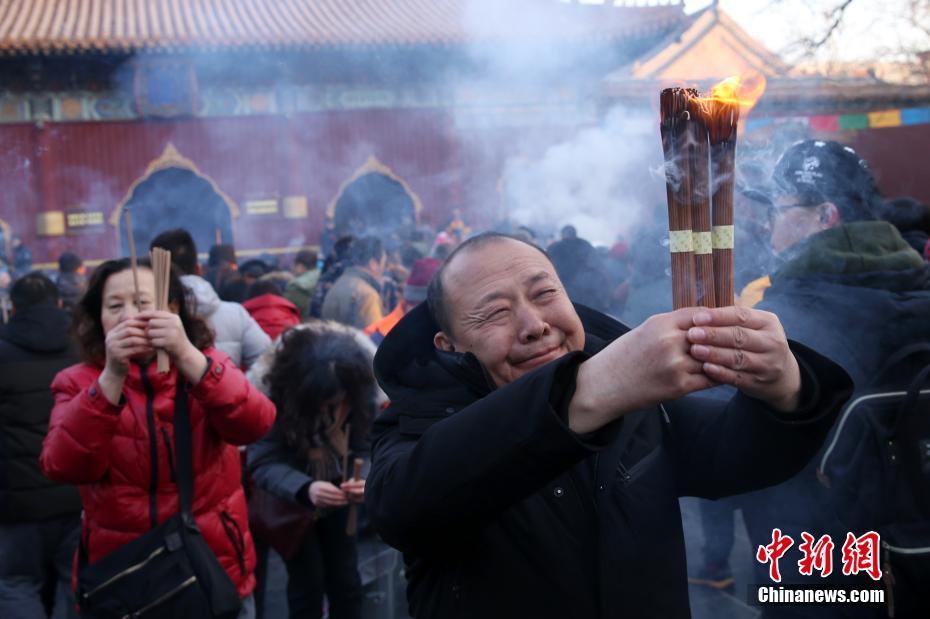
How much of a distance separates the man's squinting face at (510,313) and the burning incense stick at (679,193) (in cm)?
35

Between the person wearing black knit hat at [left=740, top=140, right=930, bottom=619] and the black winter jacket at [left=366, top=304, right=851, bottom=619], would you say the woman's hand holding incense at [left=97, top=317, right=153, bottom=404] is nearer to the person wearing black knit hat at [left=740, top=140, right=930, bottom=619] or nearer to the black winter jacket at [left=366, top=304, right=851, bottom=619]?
the black winter jacket at [left=366, top=304, right=851, bottom=619]

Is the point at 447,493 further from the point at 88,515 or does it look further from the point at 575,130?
the point at 575,130

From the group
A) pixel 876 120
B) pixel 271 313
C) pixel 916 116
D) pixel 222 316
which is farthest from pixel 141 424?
pixel 916 116

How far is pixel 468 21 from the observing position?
14578mm

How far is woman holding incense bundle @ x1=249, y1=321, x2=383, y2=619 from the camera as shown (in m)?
3.02

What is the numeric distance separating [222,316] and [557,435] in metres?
2.82

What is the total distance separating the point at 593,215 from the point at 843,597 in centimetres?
929

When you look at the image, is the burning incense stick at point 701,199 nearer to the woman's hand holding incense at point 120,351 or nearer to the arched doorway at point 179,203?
the woman's hand holding incense at point 120,351

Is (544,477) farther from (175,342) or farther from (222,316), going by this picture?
(222,316)

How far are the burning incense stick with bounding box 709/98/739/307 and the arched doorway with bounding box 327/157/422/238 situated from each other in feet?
44.5

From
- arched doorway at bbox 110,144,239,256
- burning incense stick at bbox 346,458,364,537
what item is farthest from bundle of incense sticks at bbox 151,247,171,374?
arched doorway at bbox 110,144,239,256

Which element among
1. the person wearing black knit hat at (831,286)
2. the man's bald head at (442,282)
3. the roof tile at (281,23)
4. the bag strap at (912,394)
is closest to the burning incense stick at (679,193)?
the man's bald head at (442,282)

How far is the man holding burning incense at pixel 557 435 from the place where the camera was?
1028 mm

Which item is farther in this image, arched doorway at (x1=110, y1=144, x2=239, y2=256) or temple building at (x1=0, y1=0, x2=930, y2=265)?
arched doorway at (x1=110, y1=144, x2=239, y2=256)
